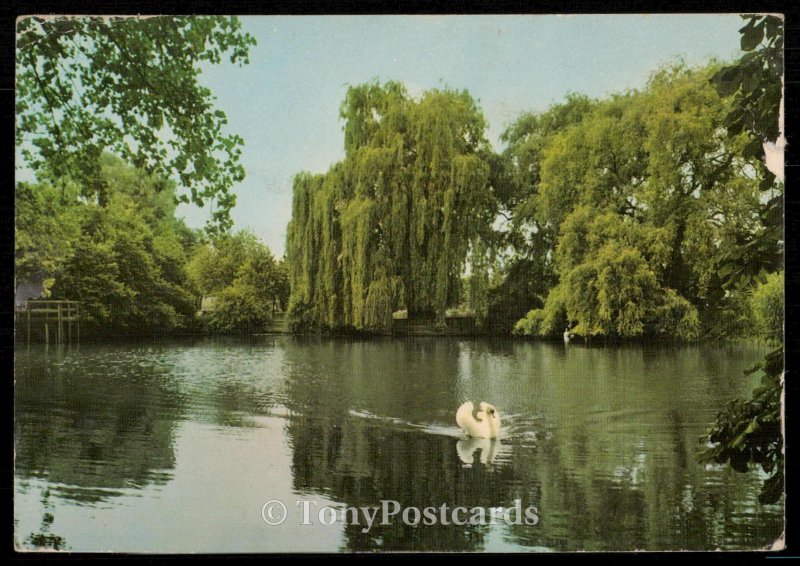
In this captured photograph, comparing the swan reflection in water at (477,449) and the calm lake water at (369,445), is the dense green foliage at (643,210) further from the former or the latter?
the swan reflection in water at (477,449)

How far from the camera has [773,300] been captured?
14.0 ft

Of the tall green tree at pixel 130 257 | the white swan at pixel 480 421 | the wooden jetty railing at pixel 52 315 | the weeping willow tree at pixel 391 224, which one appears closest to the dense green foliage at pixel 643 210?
the weeping willow tree at pixel 391 224

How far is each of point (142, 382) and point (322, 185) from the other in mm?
1521

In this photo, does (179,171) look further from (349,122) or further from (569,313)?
(569,313)

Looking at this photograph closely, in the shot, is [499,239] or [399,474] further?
[499,239]

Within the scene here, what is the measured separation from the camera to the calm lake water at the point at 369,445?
13.3 feet

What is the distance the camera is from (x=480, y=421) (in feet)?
14.1

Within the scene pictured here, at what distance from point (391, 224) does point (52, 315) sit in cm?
194

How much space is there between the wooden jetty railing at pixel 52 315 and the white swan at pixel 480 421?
2187 mm

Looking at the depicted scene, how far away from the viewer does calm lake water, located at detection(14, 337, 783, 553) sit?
13.3 ft

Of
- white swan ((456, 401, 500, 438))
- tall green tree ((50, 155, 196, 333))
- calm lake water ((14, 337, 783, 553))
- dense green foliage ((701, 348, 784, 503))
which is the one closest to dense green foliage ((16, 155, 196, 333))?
tall green tree ((50, 155, 196, 333))

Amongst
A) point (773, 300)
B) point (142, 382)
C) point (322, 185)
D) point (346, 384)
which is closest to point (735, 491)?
point (773, 300)

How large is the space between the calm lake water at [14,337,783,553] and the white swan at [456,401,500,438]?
64mm

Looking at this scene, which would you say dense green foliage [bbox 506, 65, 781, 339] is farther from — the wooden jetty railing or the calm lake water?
the wooden jetty railing
